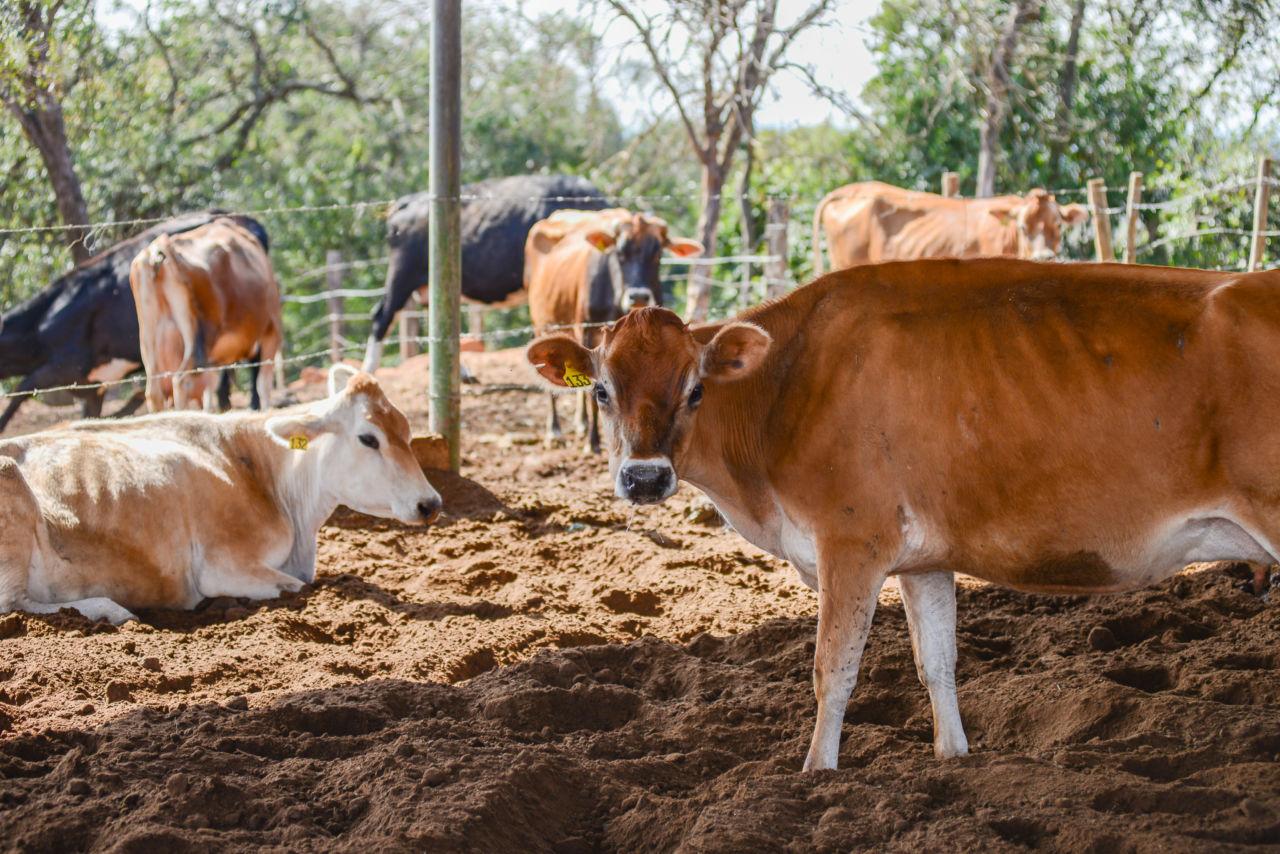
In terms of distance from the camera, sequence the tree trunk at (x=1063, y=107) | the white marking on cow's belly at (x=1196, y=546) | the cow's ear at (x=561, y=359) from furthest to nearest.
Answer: the tree trunk at (x=1063, y=107) → the cow's ear at (x=561, y=359) → the white marking on cow's belly at (x=1196, y=546)

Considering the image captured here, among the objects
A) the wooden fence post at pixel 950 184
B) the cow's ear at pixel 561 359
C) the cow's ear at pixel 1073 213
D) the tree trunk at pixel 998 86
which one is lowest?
the cow's ear at pixel 561 359

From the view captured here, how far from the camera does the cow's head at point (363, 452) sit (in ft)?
22.8

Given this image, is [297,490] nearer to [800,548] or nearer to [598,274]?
[800,548]

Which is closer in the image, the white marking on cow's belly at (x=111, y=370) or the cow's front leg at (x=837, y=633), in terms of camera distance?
the cow's front leg at (x=837, y=633)

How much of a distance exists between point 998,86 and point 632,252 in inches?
207

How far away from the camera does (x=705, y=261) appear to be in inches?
472

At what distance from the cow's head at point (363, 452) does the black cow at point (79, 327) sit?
14.0ft

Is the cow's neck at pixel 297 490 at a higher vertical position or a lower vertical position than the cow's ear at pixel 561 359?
lower

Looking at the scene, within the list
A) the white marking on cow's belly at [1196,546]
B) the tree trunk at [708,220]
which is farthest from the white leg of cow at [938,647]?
the tree trunk at [708,220]

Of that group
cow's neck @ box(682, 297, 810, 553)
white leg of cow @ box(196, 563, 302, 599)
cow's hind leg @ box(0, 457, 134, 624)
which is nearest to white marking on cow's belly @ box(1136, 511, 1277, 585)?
cow's neck @ box(682, 297, 810, 553)

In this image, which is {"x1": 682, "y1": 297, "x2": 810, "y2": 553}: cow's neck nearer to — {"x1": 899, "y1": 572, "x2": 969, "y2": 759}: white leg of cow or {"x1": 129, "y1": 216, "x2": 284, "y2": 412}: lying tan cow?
{"x1": 899, "y1": 572, "x2": 969, "y2": 759}: white leg of cow

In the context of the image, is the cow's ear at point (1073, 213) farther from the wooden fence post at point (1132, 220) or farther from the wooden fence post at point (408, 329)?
the wooden fence post at point (408, 329)

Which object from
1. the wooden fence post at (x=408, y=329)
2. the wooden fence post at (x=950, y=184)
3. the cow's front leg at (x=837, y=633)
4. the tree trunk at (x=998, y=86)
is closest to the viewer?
the cow's front leg at (x=837, y=633)

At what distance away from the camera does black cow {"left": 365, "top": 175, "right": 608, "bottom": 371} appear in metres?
15.1
